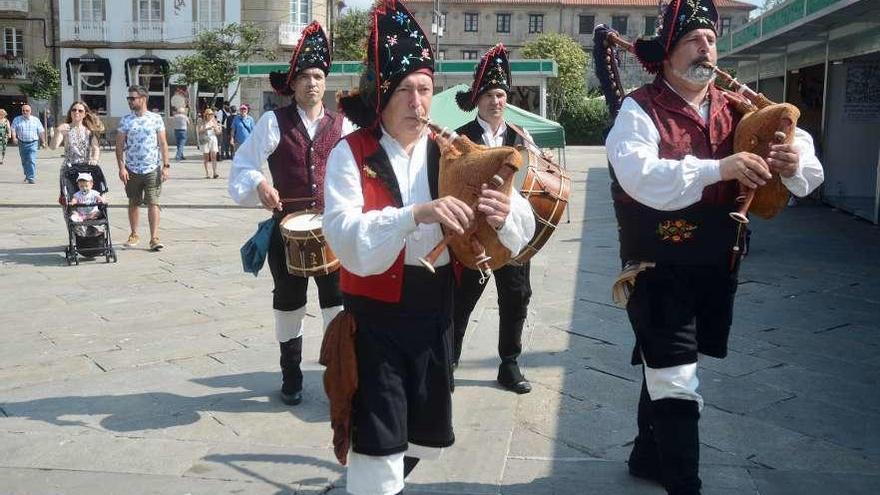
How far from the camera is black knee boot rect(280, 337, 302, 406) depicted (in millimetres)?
5152

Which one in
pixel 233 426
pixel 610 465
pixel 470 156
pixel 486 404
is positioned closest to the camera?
pixel 470 156

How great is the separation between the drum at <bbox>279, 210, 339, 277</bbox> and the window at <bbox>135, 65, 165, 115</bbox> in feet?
140

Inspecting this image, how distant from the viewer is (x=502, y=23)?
73688 mm

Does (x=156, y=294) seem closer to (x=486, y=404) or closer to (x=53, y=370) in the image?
(x=53, y=370)

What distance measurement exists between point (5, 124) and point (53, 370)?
2409 centimetres

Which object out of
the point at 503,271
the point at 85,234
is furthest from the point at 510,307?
the point at 85,234

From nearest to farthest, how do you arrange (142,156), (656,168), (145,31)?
1. (656,168)
2. (142,156)
3. (145,31)

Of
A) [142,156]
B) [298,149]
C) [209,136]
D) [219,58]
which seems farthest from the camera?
[219,58]

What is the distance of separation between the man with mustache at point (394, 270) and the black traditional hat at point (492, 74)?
225cm

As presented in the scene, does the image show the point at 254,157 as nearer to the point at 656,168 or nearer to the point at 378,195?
the point at 378,195

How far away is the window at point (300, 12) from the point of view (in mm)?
44906

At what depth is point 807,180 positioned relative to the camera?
10.9ft

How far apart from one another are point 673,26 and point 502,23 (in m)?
72.5

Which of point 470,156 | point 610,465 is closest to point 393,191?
point 470,156
